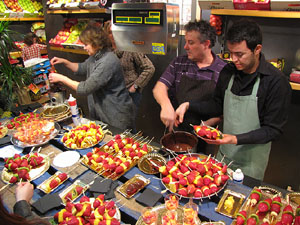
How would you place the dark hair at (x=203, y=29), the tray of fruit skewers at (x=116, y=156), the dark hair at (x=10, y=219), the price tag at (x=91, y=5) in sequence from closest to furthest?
the dark hair at (x=10, y=219), the tray of fruit skewers at (x=116, y=156), the dark hair at (x=203, y=29), the price tag at (x=91, y=5)

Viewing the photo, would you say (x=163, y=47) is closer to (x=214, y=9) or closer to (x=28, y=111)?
(x=214, y=9)

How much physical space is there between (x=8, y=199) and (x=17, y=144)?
0.75 metres

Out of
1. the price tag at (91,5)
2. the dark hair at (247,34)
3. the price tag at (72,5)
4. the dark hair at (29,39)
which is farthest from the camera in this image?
the dark hair at (29,39)

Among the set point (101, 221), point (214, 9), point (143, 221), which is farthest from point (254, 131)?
point (214, 9)

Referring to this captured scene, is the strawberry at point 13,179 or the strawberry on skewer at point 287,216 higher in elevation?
the strawberry on skewer at point 287,216

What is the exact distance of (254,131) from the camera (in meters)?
1.93

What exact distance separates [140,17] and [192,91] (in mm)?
976

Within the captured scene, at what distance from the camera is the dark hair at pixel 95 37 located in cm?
276

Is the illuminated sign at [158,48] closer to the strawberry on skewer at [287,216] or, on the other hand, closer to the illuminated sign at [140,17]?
the illuminated sign at [140,17]

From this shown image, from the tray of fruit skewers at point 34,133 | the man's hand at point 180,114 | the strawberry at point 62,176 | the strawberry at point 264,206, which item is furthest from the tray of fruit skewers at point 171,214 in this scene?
the tray of fruit skewers at point 34,133

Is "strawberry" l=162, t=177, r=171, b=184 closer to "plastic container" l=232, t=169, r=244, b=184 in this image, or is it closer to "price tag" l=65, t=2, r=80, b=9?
"plastic container" l=232, t=169, r=244, b=184

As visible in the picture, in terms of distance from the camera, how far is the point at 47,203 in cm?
161

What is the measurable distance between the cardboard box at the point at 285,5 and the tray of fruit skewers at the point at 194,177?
173 cm

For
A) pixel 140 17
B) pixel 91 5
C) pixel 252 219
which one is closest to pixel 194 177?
pixel 252 219
